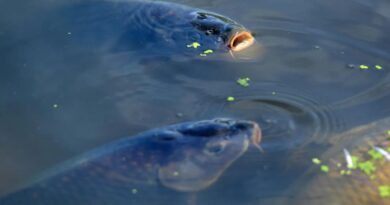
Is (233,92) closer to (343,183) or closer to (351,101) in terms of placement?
(351,101)

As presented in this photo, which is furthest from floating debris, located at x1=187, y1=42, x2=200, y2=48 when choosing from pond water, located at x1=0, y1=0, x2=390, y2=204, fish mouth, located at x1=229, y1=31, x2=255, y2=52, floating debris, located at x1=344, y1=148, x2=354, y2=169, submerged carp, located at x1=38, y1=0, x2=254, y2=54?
floating debris, located at x1=344, y1=148, x2=354, y2=169

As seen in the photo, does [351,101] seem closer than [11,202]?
No

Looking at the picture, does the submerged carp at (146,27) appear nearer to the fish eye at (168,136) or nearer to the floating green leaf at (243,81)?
the floating green leaf at (243,81)

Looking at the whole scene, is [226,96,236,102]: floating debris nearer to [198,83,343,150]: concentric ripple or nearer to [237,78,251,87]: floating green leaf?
[198,83,343,150]: concentric ripple

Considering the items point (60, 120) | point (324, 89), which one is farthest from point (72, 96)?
point (324, 89)

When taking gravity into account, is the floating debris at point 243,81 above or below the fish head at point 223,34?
below

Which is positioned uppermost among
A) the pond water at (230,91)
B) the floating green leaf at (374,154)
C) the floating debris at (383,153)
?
the floating debris at (383,153)

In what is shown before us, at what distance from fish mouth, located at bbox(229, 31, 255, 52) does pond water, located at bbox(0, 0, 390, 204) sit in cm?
9

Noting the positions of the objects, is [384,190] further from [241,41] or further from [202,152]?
[241,41]

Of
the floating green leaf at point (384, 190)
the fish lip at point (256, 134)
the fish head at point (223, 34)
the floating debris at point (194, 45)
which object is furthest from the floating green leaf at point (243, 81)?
the floating green leaf at point (384, 190)

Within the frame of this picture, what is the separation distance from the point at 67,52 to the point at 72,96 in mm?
656

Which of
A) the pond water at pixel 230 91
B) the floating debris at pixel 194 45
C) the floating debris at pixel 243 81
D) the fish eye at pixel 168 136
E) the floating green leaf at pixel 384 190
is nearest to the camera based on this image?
the floating green leaf at pixel 384 190

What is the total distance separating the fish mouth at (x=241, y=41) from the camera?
4.85 meters

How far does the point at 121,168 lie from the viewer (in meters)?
3.59
